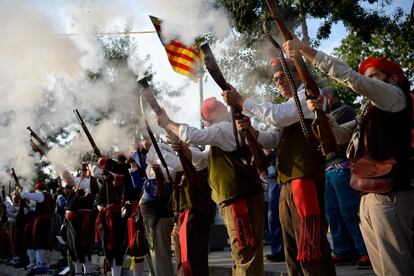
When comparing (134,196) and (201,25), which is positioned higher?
(201,25)

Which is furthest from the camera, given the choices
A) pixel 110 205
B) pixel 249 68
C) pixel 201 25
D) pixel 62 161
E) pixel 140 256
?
pixel 62 161

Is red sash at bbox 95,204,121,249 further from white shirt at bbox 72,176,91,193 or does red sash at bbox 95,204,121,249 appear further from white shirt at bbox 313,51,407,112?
white shirt at bbox 313,51,407,112

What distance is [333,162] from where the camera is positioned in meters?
6.40

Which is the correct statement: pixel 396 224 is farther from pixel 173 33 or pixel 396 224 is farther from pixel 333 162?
pixel 173 33

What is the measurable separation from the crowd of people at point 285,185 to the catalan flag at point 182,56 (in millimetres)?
1053

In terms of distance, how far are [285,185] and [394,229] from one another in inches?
43.0

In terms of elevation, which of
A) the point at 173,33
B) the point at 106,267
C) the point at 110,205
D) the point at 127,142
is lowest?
the point at 106,267

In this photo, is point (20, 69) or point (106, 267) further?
point (20, 69)

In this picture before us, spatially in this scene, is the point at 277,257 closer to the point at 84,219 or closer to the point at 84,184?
the point at 84,219

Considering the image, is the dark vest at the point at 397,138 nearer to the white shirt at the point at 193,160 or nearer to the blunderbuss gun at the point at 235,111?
the blunderbuss gun at the point at 235,111

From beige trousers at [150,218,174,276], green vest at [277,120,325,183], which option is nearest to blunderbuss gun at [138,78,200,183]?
beige trousers at [150,218,174,276]

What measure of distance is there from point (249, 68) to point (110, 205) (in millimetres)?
2949

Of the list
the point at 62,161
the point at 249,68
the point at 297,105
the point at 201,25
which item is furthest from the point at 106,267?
the point at 297,105

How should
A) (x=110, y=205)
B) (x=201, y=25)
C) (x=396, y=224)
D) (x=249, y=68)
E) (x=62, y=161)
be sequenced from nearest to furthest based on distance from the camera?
1. (x=396, y=224)
2. (x=201, y=25)
3. (x=249, y=68)
4. (x=110, y=205)
5. (x=62, y=161)
